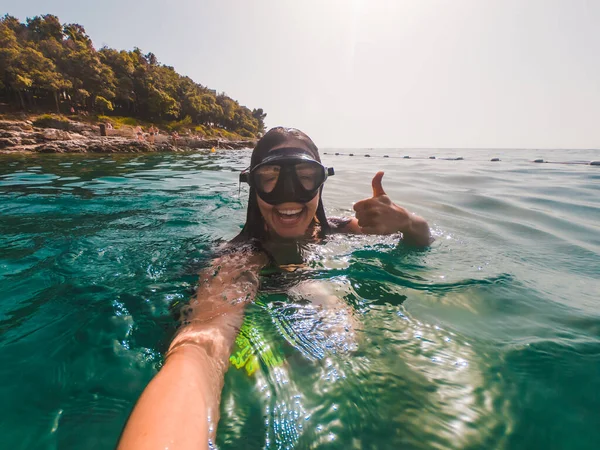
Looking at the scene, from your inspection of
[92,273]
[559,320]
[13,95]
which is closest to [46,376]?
[92,273]

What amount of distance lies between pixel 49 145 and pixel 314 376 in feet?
75.7

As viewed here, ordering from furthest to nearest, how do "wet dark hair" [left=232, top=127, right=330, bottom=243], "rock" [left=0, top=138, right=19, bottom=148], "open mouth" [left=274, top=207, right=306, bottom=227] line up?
"rock" [left=0, top=138, right=19, bottom=148] → "wet dark hair" [left=232, top=127, right=330, bottom=243] → "open mouth" [left=274, top=207, right=306, bottom=227]

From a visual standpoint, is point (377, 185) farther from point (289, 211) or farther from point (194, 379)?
point (194, 379)

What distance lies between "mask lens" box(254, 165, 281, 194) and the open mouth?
0.22m

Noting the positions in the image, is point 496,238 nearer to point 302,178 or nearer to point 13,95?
point 302,178

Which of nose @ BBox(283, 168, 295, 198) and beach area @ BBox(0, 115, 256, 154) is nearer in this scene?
nose @ BBox(283, 168, 295, 198)

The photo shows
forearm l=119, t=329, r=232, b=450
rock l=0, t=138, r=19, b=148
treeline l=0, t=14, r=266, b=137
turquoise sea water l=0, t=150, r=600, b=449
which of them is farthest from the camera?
treeline l=0, t=14, r=266, b=137

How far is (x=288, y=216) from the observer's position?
8.21 feet

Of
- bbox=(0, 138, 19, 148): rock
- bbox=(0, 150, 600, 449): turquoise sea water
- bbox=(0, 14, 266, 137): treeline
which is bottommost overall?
bbox=(0, 150, 600, 449): turquoise sea water

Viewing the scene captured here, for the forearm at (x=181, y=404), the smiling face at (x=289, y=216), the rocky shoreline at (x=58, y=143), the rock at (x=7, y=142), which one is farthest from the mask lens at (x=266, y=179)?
the rock at (x=7, y=142)

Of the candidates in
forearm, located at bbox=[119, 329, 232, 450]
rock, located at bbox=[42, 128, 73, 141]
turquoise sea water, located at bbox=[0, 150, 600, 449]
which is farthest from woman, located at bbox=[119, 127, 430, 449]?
rock, located at bbox=[42, 128, 73, 141]

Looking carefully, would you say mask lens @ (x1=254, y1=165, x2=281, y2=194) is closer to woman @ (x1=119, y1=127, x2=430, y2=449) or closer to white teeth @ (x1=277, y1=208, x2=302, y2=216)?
woman @ (x1=119, y1=127, x2=430, y2=449)

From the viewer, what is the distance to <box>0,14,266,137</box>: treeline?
29172 mm

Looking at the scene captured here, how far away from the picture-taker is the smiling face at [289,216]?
2480 mm
